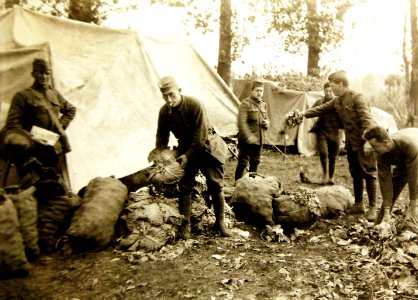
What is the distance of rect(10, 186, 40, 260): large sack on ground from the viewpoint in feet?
13.1

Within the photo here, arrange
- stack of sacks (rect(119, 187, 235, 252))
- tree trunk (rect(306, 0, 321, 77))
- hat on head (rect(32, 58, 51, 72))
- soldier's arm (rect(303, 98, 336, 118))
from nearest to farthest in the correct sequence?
stack of sacks (rect(119, 187, 235, 252))
hat on head (rect(32, 58, 51, 72))
soldier's arm (rect(303, 98, 336, 118))
tree trunk (rect(306, 0, 321, 77))

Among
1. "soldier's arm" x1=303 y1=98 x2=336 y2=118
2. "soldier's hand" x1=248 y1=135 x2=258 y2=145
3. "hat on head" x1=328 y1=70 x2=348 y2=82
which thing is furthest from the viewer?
"soldier's hand" x1=248 y1=135 x2=258 y2=145

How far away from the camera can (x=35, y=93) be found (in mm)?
4820

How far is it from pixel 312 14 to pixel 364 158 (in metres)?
9.86

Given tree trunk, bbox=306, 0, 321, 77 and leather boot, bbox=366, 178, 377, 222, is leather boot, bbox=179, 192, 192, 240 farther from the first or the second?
tree trunk, bbox=306, 0, 321, 77

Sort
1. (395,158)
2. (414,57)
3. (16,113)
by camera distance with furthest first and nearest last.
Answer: (414,57)
(16,113)
(395,158)

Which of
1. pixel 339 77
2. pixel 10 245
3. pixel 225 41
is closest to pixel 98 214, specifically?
pixel 10 245

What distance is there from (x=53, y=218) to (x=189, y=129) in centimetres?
170

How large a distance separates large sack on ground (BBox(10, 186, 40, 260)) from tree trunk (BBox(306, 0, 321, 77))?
12432mm

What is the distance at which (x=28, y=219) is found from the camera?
13.3ft

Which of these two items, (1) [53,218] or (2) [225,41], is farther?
(2) [225,41]

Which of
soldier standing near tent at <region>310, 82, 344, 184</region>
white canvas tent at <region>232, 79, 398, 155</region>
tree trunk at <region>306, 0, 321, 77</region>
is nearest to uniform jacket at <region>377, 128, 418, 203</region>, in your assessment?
soldier standing near tent at <region>310, 82, 344, 184</region>

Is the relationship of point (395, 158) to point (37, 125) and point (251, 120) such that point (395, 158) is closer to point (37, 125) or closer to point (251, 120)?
point (251, 120)

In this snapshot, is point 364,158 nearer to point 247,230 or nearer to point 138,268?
point 247,230
